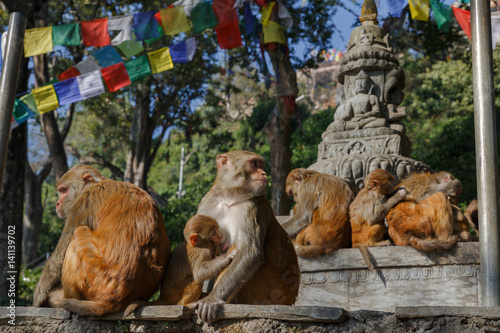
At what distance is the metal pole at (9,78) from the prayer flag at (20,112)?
365 centimetres

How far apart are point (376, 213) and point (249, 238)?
1898 mm

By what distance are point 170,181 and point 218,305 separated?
24.0 m

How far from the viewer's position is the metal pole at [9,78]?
12.6 feet

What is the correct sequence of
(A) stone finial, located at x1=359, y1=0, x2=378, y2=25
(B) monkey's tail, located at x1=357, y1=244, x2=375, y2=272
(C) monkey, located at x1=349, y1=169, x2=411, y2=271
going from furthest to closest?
(A) stone finial, located at x1=359, y1=0, x2=378, y2=25
(C) monkey, located at x1=349, y1=169, x2=411, y2=271
(B) monkey's tail, located at x1=357, y1=244, x2=375, y2=272

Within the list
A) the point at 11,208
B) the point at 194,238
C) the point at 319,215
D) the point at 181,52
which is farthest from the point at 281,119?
the point at 194,238

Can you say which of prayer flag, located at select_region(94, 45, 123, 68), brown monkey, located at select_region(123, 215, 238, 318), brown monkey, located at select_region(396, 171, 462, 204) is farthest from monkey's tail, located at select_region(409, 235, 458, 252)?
prayer flag, located at select_region(94, 45, 123, 68)

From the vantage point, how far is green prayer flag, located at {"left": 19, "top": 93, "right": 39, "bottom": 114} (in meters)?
7.59

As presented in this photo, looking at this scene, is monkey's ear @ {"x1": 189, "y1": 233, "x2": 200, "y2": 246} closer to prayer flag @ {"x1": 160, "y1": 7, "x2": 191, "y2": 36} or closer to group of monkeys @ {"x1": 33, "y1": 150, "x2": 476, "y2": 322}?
group of monkeys @ {"x1": 33, "y1": 150, "x2": 476, "y2": 322}

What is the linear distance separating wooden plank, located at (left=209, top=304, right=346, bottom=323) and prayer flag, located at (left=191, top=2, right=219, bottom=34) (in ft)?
19.8

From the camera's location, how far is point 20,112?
7645 mm

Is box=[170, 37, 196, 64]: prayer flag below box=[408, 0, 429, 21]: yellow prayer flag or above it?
below

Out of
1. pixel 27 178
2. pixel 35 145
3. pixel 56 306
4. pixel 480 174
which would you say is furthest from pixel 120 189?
A: pixel 35 145

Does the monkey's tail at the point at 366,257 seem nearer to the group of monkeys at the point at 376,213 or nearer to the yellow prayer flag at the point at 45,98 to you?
the group of monkeys at the point at 376,213

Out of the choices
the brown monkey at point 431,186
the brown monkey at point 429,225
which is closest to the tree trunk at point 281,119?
the brown monkey at point 431,186
